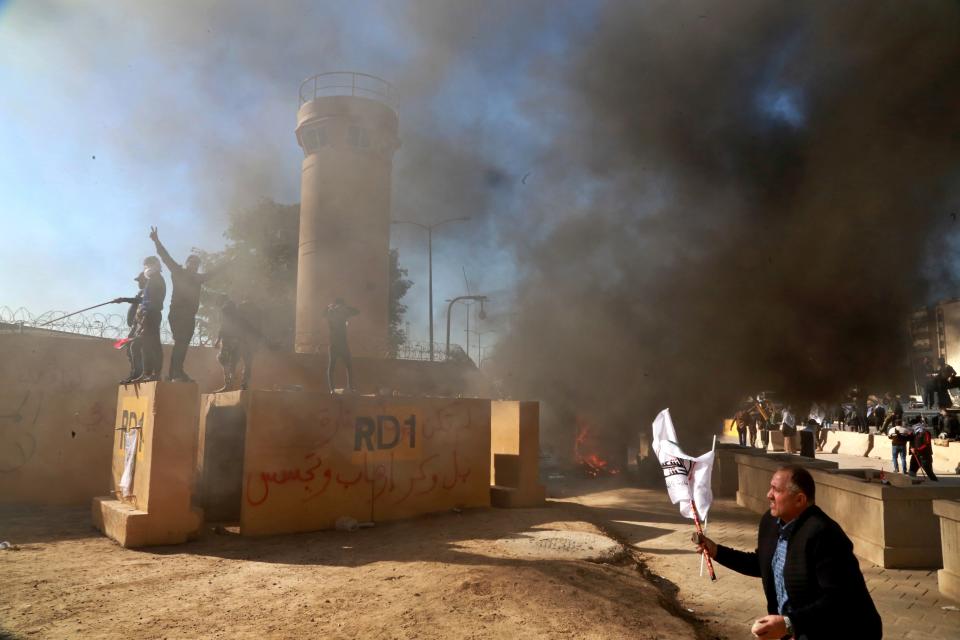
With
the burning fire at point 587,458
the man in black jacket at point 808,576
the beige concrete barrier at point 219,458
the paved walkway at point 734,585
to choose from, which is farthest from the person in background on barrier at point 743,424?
the man in black jacket at point 808,576

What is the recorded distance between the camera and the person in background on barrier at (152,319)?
26.9 feet

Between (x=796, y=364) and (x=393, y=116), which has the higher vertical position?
(x=393, y=116)

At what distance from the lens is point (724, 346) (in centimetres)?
1523

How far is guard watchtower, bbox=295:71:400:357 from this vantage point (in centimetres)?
1858

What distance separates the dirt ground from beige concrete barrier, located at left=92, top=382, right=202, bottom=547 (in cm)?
22

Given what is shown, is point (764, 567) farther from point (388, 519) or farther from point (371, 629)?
point (388, 519)

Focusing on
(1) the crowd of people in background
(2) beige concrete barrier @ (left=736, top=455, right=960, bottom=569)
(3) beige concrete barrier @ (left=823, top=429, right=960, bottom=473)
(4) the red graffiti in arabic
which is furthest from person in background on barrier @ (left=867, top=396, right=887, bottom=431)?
(4) the red graffiti in arabic

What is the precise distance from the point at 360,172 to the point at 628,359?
9470 millimetres

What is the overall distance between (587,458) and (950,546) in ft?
39.2

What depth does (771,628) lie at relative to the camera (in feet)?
8.16

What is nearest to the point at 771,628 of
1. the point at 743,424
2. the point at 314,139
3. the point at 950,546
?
the point at 950,546

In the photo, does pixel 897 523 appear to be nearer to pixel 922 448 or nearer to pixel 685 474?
pixel 685 474

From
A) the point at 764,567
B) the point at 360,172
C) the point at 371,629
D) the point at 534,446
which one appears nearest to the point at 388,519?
the point at 534,446

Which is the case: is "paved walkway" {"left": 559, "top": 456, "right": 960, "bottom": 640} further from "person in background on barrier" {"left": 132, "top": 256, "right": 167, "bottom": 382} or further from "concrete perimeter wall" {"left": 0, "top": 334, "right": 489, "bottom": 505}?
"concrete perimeter wall" {"left": 0, "top": 334, "right": 489, "bottom": 505}
